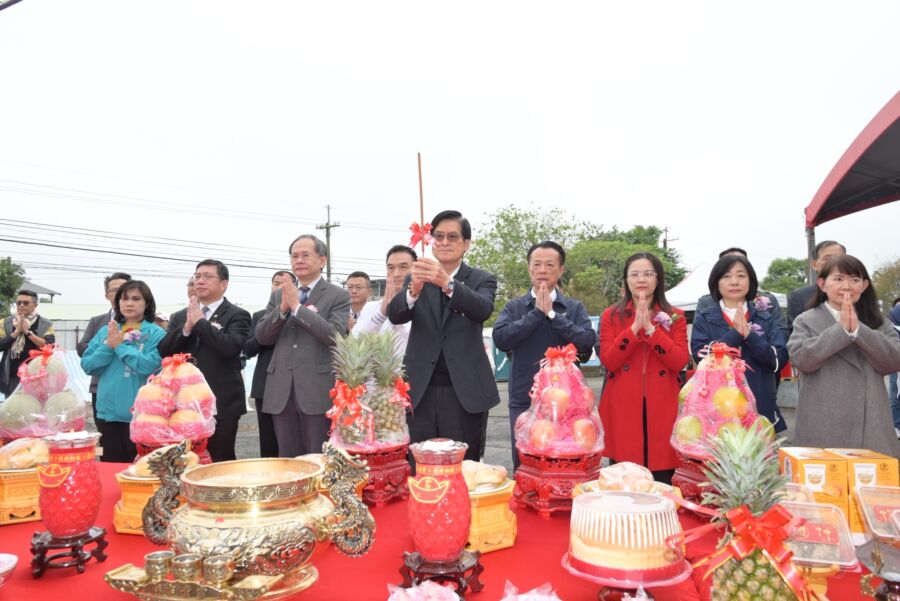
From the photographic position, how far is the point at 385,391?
249cm

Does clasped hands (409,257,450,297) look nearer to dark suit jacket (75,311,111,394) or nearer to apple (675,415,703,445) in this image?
apple (675,415,703,445)

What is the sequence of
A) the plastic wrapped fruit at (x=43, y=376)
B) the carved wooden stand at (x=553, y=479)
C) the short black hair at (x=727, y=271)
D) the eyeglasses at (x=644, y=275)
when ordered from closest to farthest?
the carved wooden stand at (x=553, y=479)
the plastic wrapped fruit at (x=43, y=376)
the eyeglasses at (x=644, y=275)
the short black hair at (x=727, y=271)

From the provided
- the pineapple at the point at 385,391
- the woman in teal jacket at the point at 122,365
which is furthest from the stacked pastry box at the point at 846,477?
the woman in teal jacket at the point at 122,365

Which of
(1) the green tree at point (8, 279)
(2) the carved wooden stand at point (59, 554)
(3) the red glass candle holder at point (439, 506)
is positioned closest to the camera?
(3) the red glass candle holder at point (439, 506)

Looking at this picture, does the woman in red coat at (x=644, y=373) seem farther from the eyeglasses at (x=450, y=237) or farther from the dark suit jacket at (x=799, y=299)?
the dark suit jacket at (x=799, y=299)

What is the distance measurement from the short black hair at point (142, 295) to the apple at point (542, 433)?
3347 millimetres

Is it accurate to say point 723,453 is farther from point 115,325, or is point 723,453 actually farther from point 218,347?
point 115,325

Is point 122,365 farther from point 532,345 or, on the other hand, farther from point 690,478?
point 690,478

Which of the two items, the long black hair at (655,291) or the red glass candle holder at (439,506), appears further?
the long black hair at (655,291)

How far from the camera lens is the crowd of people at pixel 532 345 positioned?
122 inches

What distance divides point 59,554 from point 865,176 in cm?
630

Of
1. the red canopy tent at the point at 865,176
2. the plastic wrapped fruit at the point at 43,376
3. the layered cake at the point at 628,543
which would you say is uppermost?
the red canopy tent at the point at 865,176

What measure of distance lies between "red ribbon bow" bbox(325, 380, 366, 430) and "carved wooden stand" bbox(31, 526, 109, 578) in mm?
921

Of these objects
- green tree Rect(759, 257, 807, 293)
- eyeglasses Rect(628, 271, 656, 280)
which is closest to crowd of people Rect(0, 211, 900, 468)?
eyeglasses Rect(628, 271, 656, 280)
